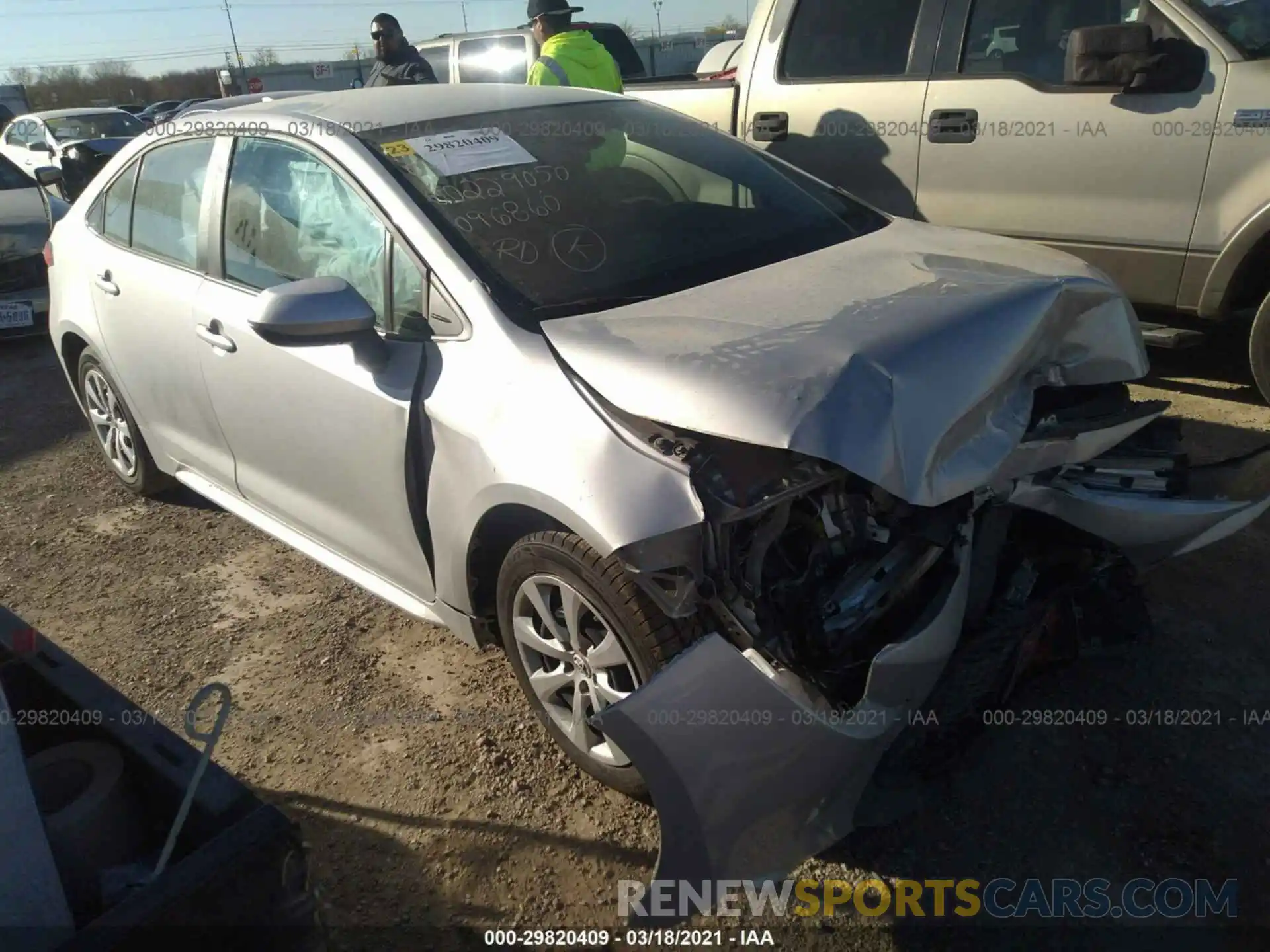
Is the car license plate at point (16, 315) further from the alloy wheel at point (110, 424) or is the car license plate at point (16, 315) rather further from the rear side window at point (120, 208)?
the rear side window at point (120, 208)

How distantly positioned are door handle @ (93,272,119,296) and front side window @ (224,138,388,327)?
2.89 ft

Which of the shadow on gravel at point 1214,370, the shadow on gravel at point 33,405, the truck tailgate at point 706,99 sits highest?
the truck tailgate at point 706,99

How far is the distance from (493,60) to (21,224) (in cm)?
515

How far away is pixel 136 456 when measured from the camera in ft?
14.0

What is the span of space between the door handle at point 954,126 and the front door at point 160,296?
3277 mm

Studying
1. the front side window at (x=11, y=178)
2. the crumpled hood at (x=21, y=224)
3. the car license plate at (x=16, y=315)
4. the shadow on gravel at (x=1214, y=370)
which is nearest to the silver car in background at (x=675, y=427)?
the shadow on gravel at (x=1214, y=370)

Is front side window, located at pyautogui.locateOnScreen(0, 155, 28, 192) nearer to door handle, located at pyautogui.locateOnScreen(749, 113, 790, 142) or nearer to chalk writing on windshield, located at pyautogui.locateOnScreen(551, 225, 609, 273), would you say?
door handle, located at pyautogui.locateOnScreen(749, 113, 790, 142)

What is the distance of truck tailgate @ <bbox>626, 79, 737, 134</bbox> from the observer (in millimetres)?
5422

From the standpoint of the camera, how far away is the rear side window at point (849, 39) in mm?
4816

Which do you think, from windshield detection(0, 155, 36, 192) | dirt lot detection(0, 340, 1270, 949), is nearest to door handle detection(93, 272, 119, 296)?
dirt lot detection(0, 340, 1270, 949)

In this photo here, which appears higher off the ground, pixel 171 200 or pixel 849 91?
pixel 849 91

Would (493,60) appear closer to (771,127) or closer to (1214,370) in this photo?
(771,127)

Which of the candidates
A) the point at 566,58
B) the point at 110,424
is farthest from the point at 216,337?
the point at 566,58

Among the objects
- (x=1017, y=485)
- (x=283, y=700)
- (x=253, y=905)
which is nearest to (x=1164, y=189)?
(x=1017, y=485)
